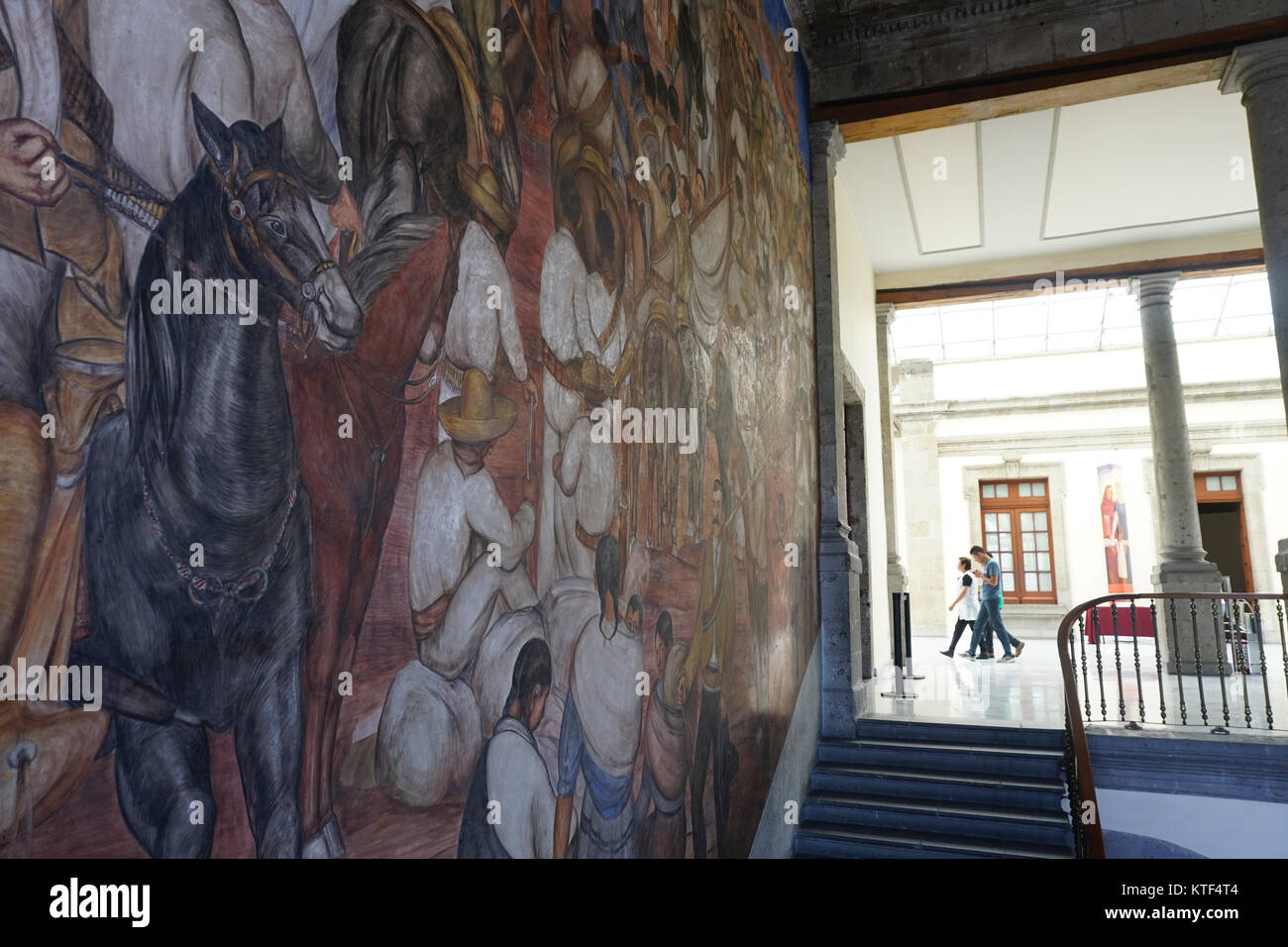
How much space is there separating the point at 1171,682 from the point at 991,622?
2.66 meters

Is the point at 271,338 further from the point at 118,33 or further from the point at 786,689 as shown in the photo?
the point at 786,689

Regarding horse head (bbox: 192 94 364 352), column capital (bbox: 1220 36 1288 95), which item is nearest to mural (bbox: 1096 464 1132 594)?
column capital (bbox: 1220 36 1288 95)

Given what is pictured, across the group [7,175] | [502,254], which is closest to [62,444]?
[7,175]

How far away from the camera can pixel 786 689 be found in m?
5.76

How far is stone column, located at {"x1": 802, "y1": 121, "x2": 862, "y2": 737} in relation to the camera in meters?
7.13

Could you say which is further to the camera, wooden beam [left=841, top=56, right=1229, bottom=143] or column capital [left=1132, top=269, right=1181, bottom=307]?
column capital [left=1132, top=269, right=1181, bottom=307]

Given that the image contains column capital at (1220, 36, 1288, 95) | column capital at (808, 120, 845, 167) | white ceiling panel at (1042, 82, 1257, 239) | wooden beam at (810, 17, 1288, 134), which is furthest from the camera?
white ceiling panel at (1042, 82, 1257, 239)

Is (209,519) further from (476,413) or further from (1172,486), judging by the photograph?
(1172,486)

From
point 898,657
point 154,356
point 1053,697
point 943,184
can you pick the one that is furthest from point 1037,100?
point 154,356

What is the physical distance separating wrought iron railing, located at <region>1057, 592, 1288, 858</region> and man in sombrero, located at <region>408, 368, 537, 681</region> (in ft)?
12.2

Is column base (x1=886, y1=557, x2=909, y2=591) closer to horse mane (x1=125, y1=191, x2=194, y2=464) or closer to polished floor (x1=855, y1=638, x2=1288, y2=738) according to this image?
polished floor (x1=855, y1=638, x2=1288, y2=738)

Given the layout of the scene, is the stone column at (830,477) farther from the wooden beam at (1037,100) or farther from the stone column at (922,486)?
the stone column at (922,486)

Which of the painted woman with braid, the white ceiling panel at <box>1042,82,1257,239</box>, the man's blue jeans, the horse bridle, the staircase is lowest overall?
the staircase
